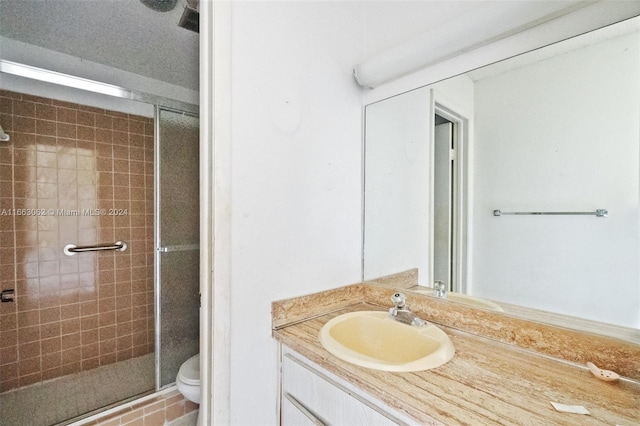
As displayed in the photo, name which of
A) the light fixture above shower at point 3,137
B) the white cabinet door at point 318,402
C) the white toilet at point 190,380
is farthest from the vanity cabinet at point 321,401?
the light fixture above shower at point 3,137

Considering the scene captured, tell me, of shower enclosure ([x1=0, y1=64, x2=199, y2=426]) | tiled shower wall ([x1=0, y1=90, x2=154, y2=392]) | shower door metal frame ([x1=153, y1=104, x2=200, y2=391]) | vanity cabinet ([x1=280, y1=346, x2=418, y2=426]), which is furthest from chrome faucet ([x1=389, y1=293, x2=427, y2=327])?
tiled shower wall ([x1=0, y1=90, x2=154, y2=392])

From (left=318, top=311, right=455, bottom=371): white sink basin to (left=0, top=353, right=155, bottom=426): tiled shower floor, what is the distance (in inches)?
46.1

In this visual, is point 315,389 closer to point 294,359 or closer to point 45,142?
point 294,359

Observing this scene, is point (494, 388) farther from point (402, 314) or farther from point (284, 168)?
point (284, 168)

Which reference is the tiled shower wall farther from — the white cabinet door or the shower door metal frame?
the white cabinet door

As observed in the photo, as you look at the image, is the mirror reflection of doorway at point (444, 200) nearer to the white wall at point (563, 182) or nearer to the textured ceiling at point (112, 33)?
the white wall at point (563, 182)

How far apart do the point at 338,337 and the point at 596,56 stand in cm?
122

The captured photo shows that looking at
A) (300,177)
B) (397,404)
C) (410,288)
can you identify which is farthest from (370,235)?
(397,404)

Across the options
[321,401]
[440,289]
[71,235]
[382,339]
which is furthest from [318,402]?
[71,235]

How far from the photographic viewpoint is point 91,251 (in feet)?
5.73

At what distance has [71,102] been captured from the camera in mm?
1673

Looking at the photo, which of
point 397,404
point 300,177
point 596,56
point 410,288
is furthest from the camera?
point 410,288

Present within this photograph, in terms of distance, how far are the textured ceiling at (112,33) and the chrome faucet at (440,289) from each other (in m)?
1.31

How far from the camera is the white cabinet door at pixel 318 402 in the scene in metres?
0.73
